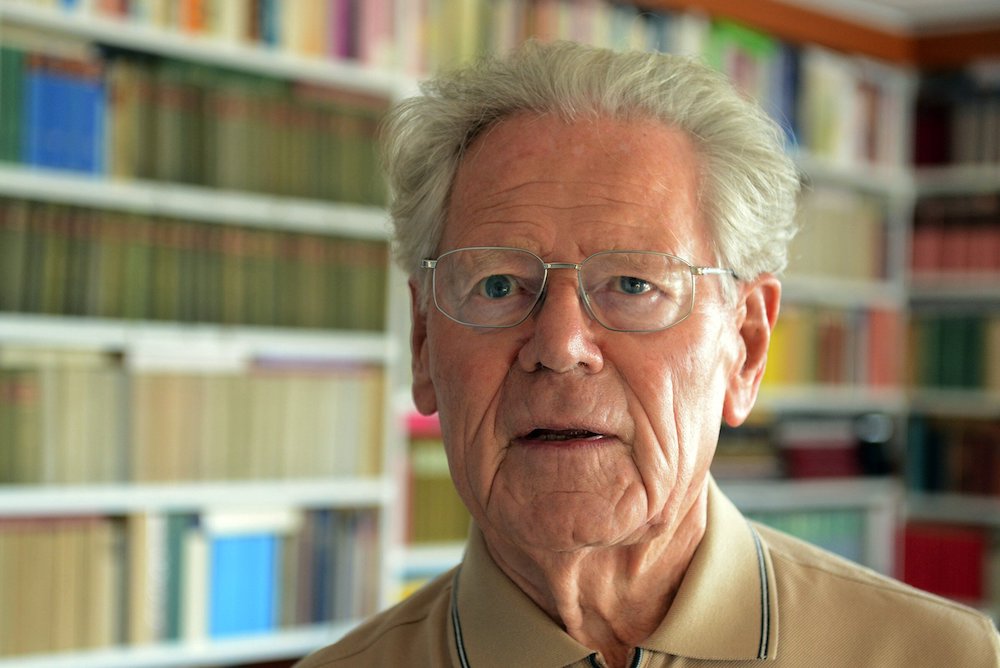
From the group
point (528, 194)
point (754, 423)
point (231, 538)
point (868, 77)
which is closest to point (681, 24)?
point (868, 77)

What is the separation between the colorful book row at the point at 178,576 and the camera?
2715 millimetres

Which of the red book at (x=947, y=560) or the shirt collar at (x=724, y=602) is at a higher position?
the shirt collar at (x=724, y=602)

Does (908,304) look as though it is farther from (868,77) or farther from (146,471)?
(146,471)

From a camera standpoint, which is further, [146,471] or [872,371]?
[872,371]

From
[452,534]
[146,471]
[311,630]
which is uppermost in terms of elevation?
[146,471]

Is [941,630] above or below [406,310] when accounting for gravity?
below

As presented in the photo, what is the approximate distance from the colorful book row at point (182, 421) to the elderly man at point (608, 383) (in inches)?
69.0

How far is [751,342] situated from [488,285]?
0.31 m

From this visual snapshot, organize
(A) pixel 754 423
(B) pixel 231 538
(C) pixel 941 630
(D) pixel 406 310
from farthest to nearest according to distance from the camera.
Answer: (A) pixel 754 423, (D) pixel 406 310, (B) pixel 231 538, (C) pixel 941 630

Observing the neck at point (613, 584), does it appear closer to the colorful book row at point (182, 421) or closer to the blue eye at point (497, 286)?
the blue eye at point (497, 286)

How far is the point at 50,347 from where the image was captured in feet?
9.07

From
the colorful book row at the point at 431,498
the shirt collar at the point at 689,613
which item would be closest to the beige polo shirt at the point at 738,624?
the shirt collar at the point at 689,613

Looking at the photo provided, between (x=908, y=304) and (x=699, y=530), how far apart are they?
3.80m

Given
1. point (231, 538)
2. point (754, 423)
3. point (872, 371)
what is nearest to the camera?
point (231, 538)
